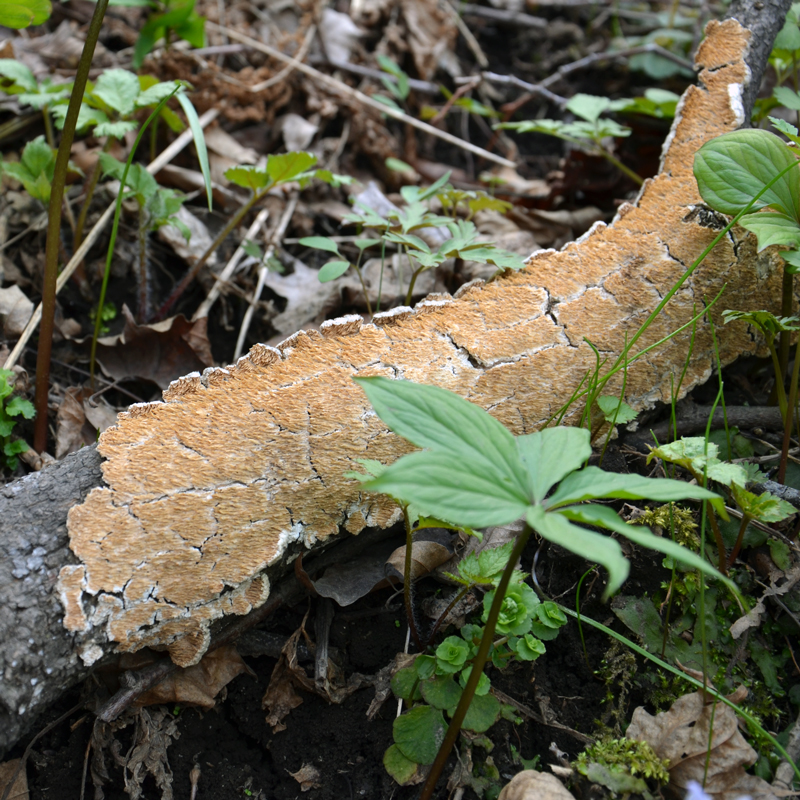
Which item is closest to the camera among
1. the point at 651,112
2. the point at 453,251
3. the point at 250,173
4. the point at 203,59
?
the point at 453,251

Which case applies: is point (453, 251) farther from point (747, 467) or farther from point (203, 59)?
point (203, 59)

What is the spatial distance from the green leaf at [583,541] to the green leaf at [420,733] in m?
0.71

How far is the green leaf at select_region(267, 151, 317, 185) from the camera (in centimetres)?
202

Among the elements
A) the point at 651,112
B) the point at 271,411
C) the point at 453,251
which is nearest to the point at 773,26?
the point at 651,112

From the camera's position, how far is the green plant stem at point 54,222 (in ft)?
5.00

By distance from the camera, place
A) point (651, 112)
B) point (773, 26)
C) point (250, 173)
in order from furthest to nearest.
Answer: point (651, 112) → point (773, 26) → point (250, 173)

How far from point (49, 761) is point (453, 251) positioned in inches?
66.8

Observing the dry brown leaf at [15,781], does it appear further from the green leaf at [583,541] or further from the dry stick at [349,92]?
the dry stick at [349,92]

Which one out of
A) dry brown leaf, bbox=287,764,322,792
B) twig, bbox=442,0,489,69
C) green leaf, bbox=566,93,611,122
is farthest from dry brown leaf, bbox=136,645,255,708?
twig, bbox=442,0,489,69

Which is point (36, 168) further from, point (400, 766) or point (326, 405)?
point (400, 766)

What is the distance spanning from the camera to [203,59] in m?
3.01

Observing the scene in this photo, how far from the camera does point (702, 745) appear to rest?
1.33m

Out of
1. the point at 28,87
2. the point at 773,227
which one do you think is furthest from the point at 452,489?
the point at 28,87

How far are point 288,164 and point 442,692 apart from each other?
1.65 meters
